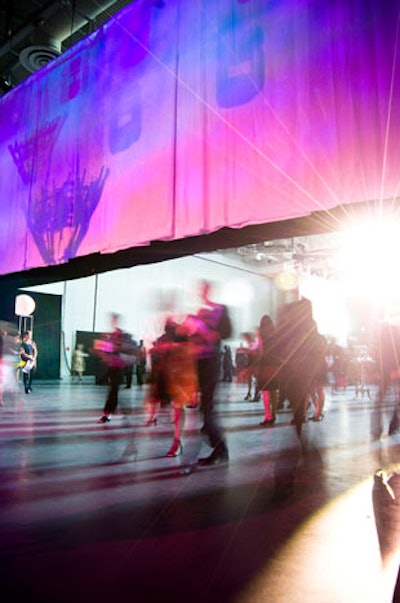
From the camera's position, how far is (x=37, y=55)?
8570 millimetres

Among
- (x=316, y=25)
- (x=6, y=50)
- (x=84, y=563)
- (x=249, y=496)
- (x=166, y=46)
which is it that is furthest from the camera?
(x=6, y=50)

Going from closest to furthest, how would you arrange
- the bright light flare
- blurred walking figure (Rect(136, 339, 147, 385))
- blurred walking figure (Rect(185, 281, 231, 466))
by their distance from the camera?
blurred walking figure (Rect(185, 281, 231, 466))
blurred walking figure (Rect(136, 339, 147, 385))
the bright light flare

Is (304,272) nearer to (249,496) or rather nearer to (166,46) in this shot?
(166,46)

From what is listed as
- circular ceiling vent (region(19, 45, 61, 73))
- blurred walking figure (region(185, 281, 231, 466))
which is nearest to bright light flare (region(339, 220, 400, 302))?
circular ceiling vent (region(19, 45, 61, 73))

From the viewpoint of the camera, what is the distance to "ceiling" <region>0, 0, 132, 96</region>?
316 inches

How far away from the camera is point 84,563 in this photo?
2.39m

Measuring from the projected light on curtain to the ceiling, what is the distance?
90 cm

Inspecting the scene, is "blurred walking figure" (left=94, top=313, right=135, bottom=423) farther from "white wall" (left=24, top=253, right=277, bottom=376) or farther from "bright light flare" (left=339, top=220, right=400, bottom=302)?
"bright light flare" (left=339, top=220, right=400, bottom=302)

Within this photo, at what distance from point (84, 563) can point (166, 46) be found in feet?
20.4

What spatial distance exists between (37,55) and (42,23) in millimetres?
574

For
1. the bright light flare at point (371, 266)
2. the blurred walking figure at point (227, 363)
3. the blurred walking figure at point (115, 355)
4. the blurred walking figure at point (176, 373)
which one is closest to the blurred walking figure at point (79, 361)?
the blurred walking figure at point (227, 363)

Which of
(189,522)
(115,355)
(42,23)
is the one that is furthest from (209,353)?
(42,23)

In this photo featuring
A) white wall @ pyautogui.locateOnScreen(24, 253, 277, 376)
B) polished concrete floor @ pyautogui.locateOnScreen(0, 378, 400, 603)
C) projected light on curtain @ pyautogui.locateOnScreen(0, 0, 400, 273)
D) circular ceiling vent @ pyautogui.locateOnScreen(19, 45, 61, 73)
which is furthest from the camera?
white wall @ pyautogui.locateOnScreen(24, 253, 277, 376)

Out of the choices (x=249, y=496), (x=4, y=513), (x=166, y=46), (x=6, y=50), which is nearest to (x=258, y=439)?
(x=249, y=496)
